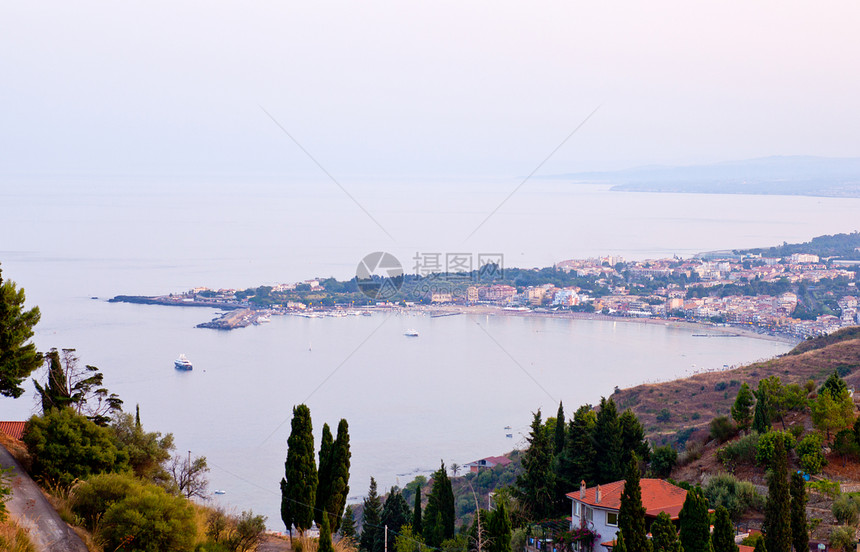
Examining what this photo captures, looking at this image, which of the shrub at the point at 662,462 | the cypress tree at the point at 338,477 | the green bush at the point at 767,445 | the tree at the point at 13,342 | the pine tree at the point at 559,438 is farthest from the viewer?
the pine tree at the point at 559,438

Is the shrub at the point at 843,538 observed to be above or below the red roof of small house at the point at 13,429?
below

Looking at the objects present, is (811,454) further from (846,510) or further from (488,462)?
(488,462)

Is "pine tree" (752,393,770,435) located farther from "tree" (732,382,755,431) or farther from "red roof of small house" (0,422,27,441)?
"red roof of small house" (0,422,27,441)

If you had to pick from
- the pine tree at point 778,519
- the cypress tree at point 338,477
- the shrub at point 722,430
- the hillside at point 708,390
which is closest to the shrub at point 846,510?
the pine tree at point 778,519

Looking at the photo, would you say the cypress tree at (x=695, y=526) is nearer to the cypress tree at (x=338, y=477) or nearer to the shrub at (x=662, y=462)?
the cypress tree at (x=338, y=477)

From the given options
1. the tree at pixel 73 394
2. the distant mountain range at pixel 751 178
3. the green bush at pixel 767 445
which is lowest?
the green bush at pixel 767 445
